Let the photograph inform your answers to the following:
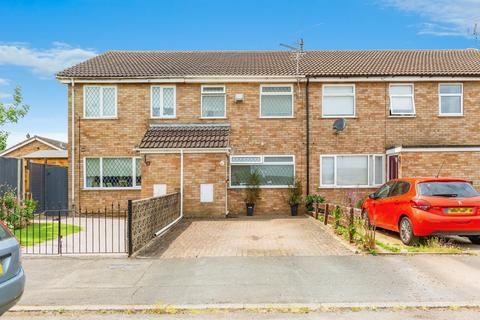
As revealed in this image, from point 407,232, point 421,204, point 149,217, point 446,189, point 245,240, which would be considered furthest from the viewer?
point 245,240

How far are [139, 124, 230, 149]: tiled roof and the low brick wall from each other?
2544 millimetres

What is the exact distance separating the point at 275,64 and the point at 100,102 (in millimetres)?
7419

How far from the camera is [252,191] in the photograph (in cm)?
1816

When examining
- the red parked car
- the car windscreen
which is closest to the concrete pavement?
the red parked car

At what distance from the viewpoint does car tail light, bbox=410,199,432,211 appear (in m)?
9.89

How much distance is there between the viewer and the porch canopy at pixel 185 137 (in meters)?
16.7

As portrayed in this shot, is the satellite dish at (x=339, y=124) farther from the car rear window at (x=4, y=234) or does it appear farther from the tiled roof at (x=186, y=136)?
the car rear window at (x=4, y=234)

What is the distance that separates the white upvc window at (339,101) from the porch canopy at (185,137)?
12.8ft

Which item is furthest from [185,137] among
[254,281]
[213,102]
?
[254,281]

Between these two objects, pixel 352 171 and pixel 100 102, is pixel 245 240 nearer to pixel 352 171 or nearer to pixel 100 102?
pixel 352 171

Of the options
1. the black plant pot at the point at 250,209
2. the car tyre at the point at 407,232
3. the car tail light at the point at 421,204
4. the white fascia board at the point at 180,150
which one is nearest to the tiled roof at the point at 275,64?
the white fascia board at the point at 180,150

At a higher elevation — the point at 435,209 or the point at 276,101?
the point at 276,101

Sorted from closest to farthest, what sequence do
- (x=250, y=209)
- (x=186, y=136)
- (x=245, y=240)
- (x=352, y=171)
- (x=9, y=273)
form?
1. (x=9, y=273)
2. (x=245, y=240)
3. (x=186, y=136)
4. (x=250, y=209)
5. (x=352, y=171)

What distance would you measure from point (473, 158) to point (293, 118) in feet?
21.3
